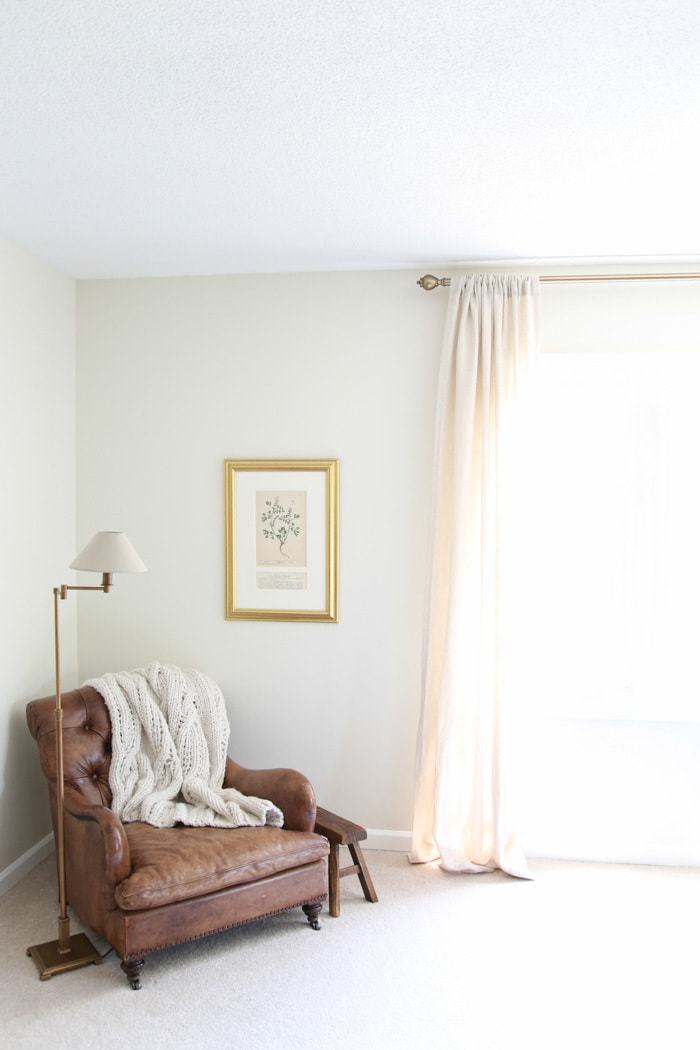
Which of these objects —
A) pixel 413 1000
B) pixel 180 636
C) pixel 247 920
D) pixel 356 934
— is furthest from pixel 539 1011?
pixel 180 636

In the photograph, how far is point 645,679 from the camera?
12.9 ft

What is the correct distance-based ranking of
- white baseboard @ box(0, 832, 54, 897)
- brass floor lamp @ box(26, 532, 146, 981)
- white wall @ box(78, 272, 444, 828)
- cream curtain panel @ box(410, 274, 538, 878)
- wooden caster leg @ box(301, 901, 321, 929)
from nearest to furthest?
brass floor lamp @ box(26, 532, 146, 981), wooden caster leg @ box(301, 901, 321, 929), white baseboard @ box(0, 832, 54, 897), cream curtain panel @ box(410, 274, 538, 878), white wall @ box(78, 272, 444, 828)

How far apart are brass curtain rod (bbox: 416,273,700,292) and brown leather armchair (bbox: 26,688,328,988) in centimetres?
209

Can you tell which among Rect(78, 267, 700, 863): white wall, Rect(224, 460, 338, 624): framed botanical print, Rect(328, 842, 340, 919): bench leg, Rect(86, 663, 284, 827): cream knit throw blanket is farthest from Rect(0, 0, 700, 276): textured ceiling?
Rect(328, 842, 340, 919): bench leg

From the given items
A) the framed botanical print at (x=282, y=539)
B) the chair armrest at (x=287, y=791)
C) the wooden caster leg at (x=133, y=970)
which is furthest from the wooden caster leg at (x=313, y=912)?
the framed botanical print at (x=282, y=539)

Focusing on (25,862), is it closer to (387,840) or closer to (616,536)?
(387,840)

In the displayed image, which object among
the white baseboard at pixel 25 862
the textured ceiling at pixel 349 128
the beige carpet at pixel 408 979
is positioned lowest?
the beige carpet at pixel 408 979

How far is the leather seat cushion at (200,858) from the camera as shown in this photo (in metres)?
2.85

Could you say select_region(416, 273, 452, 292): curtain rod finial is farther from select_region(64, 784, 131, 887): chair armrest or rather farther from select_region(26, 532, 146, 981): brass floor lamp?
select_region(64, 784, 131, 887): chair armrest

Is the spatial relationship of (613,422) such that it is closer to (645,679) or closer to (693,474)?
(693,474)

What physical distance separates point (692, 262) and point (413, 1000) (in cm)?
302

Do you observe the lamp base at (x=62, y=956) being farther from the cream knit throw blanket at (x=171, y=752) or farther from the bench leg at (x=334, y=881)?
the bench leg at (x=334, y=881)

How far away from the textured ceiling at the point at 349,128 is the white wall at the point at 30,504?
0.32 m

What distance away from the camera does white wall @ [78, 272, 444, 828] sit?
394 cm
